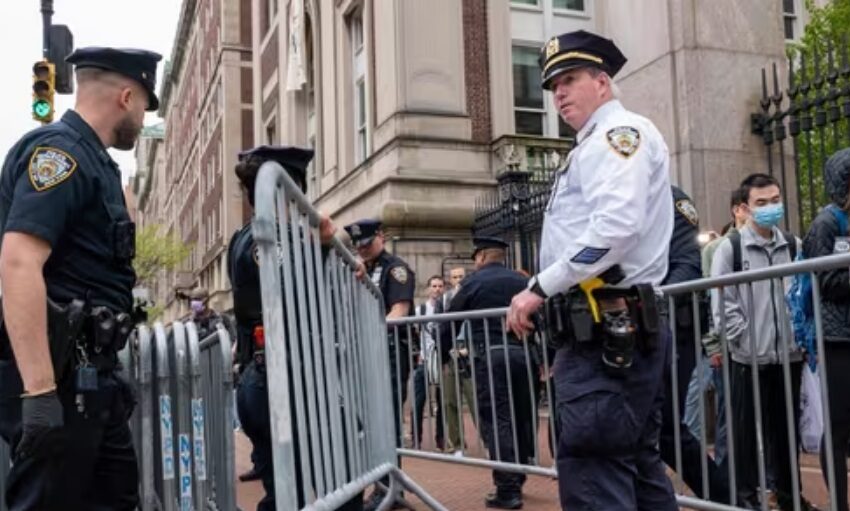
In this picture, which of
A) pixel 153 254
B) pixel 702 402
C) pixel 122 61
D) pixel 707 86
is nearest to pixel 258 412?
pixel 122 61

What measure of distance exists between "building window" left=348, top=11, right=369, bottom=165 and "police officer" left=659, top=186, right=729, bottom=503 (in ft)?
51.5

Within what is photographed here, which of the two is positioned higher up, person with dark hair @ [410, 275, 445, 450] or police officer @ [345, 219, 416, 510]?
police officer @ [345, 219, 416, 510]

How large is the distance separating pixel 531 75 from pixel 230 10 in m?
25.8

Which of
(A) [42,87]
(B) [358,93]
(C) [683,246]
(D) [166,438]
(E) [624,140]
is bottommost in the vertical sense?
(D) [166,438]

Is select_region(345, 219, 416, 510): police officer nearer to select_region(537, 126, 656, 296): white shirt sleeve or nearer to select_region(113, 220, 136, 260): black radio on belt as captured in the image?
select_region(113, 220, 136, 260): black radio on belt

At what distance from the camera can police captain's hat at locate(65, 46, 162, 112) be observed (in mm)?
3490

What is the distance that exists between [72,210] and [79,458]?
2.90 feet

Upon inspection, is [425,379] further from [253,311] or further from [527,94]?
[527,94]

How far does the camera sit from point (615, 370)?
10.2 feet

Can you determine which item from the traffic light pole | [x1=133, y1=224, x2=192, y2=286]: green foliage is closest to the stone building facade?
Result: [x1=133, y1=224, x2=192, y2=286]: green foliage

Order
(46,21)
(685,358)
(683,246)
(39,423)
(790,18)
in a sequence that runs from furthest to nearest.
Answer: (790,18), (46,21), (683,246), (685,358), (39,423)

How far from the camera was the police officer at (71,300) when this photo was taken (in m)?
2.97

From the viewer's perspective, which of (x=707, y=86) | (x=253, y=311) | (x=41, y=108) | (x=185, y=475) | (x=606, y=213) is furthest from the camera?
(x=41, y=108)

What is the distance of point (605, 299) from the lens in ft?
10.4
